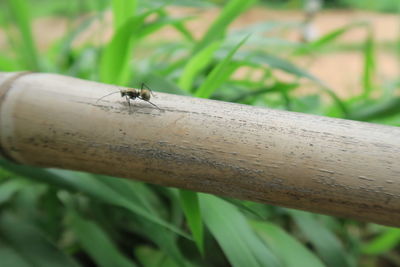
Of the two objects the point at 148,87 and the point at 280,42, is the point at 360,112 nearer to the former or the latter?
the point at 280,42

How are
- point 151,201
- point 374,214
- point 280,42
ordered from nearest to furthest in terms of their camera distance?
point 374,214 → point 151,201 → point 280,42

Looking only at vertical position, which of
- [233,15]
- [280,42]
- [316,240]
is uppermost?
[233,15]

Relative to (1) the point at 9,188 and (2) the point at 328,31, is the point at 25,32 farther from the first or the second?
(2) the point at 328,31

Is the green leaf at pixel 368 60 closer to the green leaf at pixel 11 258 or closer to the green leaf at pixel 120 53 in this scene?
the green leaf at pixel 120 53

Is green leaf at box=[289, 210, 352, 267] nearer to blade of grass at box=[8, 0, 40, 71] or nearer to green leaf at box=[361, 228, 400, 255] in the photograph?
green leaf at box=[361, 228, 400, 255]

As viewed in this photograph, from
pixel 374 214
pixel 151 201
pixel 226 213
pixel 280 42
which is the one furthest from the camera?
pixel 280 42

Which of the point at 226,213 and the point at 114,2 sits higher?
the point at 114,2

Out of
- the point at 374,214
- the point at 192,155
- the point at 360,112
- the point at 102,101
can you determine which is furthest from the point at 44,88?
the point at 360,112
